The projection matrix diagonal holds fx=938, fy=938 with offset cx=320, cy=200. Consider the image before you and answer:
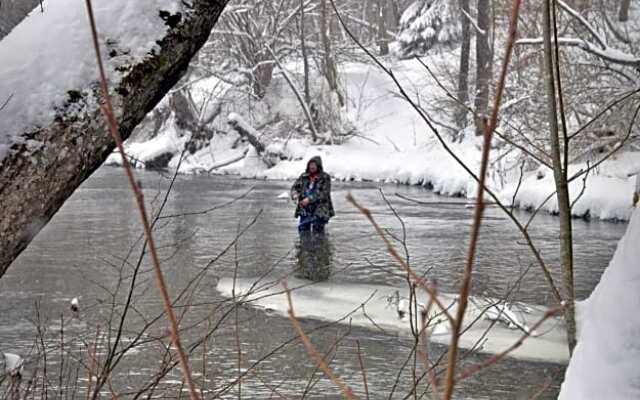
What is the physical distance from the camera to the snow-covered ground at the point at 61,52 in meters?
2.32

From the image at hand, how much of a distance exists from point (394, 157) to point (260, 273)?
779 inches

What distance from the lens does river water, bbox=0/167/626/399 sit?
7152mm

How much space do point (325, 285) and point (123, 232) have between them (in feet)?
20.0

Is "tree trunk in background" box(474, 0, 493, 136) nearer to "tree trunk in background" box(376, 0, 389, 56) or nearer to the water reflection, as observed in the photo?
the water reflection

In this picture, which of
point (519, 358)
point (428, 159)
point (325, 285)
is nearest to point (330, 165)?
point (428, 159)

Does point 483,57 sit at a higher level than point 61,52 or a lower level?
higher

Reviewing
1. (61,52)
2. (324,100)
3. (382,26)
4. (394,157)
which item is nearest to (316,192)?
(61,52)

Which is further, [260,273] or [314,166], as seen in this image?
[314,166]

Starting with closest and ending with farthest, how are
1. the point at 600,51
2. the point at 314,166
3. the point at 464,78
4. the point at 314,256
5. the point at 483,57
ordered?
the point at 314,256 → the point at 314,166 → the point at 600,51 → the point at 483,57 → the point at 464,78

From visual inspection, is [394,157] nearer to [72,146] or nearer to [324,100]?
[324,100]

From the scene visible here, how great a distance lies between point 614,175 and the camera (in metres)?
20.1

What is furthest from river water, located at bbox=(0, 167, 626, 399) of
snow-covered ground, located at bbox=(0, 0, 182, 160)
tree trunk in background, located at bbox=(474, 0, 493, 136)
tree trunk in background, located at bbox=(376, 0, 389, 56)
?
tree trunk in background, located at bbox=(376, 0, 389, 56)

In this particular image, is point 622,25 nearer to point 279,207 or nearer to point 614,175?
point 614,175

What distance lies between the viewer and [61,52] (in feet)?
7.86
